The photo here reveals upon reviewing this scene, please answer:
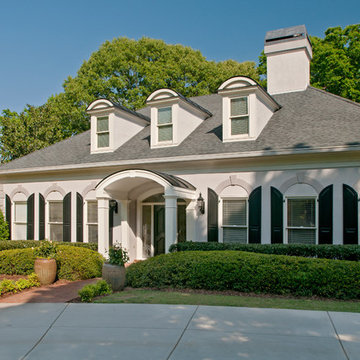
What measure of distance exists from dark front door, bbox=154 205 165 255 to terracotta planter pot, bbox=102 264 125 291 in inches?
219

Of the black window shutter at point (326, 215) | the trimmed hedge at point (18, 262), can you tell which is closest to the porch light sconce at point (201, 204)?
the black window shutter at point (326, 215)

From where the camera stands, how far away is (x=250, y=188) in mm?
12453

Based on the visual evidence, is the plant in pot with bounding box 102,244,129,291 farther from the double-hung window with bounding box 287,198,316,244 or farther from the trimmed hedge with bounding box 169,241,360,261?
the double-hung window with bounding box 287,198,316,244

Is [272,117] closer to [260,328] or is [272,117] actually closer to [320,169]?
[320,169]

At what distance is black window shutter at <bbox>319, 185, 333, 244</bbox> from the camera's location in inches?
443

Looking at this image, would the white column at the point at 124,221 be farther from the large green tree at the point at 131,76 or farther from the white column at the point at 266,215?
the large green tree at the point at 131,76

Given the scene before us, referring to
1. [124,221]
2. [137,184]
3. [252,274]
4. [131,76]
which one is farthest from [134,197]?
[131,76]

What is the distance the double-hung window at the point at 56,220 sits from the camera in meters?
16.1

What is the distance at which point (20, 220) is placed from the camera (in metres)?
17.1

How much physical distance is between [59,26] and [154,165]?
5.78 m

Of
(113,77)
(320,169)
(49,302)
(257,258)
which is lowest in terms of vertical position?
(49,302)

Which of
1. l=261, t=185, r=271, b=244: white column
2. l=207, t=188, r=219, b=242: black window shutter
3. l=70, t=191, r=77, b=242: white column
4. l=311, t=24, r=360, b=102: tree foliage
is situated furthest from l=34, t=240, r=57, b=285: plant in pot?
l=311, t=24, r=360, b=102: tree foliage

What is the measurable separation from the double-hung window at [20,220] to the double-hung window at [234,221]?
902 cm

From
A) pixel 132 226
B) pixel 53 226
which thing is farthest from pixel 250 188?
pixel 53 226
